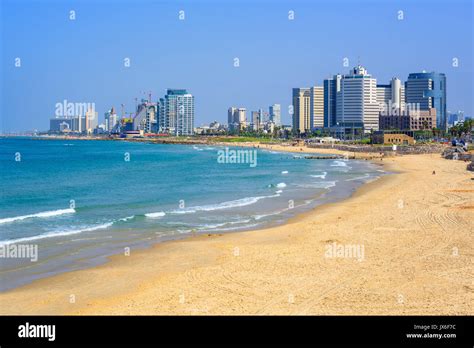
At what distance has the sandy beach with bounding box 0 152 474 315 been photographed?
14469mm

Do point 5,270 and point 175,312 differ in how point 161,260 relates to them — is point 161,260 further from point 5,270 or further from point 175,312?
point 175,312

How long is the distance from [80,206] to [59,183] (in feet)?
61.2

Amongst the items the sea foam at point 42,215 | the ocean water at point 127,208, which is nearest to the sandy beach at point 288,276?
the ocean water at point 127,208

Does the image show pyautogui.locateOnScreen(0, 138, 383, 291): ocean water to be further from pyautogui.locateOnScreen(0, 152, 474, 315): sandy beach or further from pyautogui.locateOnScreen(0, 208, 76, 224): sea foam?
pyautogui.locateOnScreen(0, 152, 474, 315): sandy beach

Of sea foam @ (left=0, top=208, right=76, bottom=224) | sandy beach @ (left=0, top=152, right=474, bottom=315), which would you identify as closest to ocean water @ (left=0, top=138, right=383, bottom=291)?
sea foam @ (left=0, top=208, right=76, bottom=224)

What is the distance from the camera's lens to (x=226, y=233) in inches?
1039

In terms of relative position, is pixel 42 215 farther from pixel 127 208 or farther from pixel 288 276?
pixel 288 276

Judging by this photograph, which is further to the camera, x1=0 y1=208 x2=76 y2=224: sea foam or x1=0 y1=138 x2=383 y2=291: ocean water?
x1=0 y1=208 x2=76 y2=224: sea foam

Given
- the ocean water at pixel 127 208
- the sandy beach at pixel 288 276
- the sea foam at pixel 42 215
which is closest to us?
the sandy beach at pixel 288 276

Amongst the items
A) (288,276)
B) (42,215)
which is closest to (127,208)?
(42,215)

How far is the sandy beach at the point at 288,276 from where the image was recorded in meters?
14.5

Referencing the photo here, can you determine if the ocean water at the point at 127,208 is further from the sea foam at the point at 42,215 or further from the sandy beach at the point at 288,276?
the sandy beach at the point at 288,276

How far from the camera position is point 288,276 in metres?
17.6
